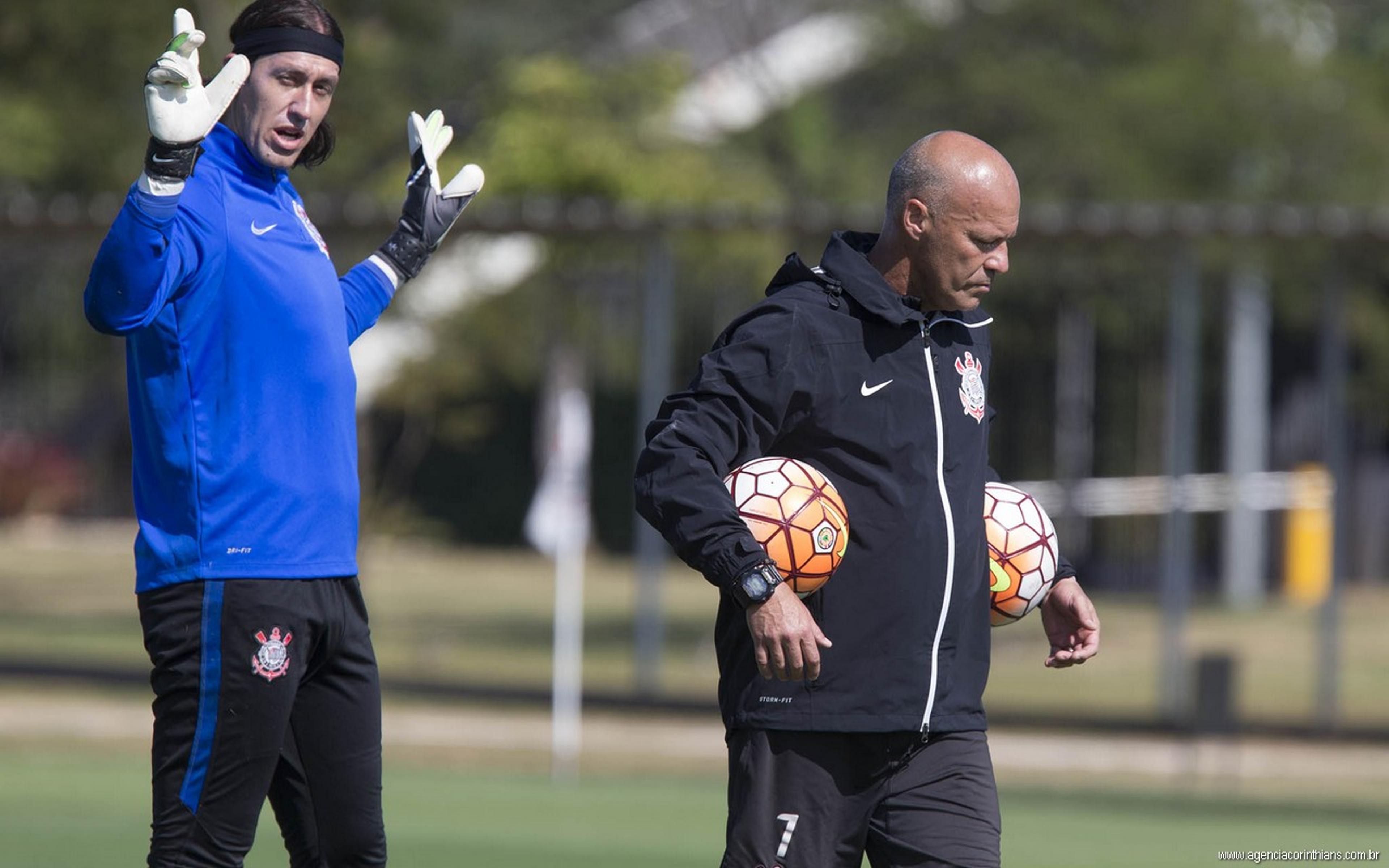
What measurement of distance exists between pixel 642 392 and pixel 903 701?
409 inches

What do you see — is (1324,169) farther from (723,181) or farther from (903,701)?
(903,701)

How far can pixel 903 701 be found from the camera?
13.1ft

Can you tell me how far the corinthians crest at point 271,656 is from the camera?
399 cm

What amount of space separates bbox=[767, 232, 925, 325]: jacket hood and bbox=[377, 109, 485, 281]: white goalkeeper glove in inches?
41.3

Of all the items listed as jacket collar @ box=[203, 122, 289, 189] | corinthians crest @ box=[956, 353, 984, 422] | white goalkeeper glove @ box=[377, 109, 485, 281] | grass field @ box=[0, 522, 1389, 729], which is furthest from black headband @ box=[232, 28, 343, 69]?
grass field @ box=[0, 522, 1389, 729]

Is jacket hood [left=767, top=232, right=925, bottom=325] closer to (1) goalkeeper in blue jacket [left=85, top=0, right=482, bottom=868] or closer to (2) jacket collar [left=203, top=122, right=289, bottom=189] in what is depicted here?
(1) goalkeeper in blue jacket [left=85, top=0, right=482, bottom=868]

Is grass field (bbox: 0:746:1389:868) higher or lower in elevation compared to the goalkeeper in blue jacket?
lower

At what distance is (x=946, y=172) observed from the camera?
13.3ft

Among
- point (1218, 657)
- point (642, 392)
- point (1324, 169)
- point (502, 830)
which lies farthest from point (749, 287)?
point (1324, 169)

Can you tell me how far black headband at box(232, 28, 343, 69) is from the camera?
4.20 meters

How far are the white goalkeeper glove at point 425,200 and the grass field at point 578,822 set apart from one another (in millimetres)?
3808

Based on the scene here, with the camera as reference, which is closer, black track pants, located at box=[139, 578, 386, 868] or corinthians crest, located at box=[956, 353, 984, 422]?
black track pants, located at box=[139, 578, 386, 868]

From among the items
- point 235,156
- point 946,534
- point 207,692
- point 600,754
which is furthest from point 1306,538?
point 207,692

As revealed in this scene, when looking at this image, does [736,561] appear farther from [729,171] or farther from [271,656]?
[729,171]
